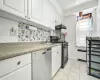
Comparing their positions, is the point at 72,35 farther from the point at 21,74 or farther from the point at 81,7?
the point at 21,74

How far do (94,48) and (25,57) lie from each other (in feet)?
6.73

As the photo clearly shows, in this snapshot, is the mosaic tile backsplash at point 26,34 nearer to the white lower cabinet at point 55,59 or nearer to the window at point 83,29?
the white lower cabinet at point 55,59

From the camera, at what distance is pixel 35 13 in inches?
64.2

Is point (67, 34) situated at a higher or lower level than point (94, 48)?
higher

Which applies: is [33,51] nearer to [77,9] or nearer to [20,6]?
[20,6]

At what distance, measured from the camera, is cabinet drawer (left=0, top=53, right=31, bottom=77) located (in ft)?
2.15

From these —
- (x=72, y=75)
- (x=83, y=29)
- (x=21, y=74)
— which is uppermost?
(x=83, y=29)

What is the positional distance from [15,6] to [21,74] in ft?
3.14

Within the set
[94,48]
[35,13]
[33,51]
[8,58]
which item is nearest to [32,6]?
[35,13]

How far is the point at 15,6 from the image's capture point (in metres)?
1.14

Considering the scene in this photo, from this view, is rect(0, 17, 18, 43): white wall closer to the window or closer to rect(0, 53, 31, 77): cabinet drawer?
rect(0, 53, 31, 77): cabinet drawer

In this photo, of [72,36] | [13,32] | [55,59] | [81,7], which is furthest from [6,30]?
[81,7]

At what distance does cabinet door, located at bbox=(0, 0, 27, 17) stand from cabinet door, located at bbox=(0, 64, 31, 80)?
78 cm

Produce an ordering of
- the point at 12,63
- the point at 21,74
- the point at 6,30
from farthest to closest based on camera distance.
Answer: the point at 6,30, the point at 21,74, the point at 12,63
